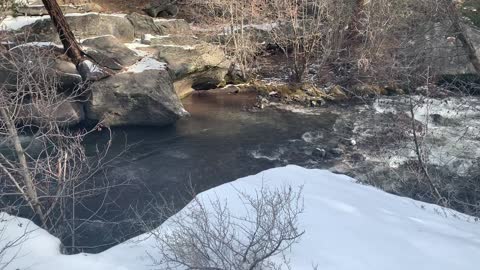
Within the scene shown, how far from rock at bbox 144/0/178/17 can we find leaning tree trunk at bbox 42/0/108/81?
23.4 ft

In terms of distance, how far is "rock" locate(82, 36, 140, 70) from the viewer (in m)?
14.0

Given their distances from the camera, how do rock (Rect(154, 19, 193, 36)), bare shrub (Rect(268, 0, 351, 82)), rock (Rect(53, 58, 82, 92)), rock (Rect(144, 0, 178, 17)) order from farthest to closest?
rock (Rect(144, 0, 178, 17)) → rock (Rect(154, 19, 193, 36)) → bare shrub (Rect(268, 0, 351, 82)) → rock (Rect(53, 58, 82, 92))

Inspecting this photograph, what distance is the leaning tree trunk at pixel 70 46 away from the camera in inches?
531

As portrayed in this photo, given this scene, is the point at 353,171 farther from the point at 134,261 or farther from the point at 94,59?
the point at 94,59

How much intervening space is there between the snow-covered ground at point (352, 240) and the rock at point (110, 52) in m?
8.23

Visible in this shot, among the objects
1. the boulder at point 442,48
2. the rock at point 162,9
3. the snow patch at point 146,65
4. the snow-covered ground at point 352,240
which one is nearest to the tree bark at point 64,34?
the snow patch at point 146,65

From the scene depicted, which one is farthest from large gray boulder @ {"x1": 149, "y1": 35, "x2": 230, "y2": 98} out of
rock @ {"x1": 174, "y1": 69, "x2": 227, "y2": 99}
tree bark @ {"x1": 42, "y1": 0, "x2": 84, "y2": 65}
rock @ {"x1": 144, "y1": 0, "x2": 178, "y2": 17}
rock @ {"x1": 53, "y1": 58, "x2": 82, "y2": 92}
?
rock @ {"x1": 144, "y1": 0, "x2": 178, "y2": 17}

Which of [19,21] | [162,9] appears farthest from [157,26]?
[19,21]

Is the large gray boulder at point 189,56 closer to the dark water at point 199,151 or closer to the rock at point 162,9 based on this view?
the dark water at point 199,151

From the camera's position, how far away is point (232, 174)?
32.9ft

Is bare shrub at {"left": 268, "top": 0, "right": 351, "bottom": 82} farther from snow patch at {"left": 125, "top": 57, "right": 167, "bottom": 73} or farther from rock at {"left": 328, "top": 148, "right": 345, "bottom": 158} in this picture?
rock at {"left": 328, "top": 148, "right": 345, "bottom": 158}

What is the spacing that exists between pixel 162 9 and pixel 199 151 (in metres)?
11.4

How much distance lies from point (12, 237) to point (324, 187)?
398 cm

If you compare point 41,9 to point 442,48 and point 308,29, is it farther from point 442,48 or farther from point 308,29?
A: point 442,48
